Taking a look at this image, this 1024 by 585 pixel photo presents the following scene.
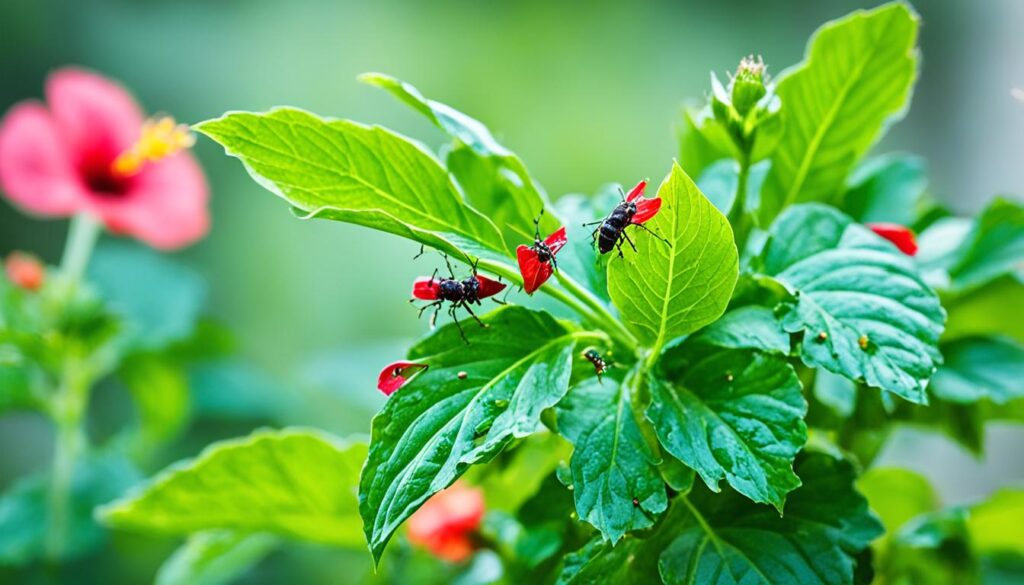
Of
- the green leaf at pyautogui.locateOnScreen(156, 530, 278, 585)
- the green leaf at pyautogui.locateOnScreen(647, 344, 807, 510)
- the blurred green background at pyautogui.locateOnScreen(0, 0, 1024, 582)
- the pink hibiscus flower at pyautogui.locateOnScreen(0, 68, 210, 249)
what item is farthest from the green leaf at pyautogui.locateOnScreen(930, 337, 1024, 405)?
the blurred green background at pyautogui.locateOnScreen(0, 0, 1024, 582)

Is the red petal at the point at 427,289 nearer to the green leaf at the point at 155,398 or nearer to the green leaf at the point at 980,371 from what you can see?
the green leaf at the point at 980,371

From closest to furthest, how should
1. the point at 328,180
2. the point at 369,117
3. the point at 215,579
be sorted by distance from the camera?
the point at 328,180 < the point at 215,579 < the point at 369,117

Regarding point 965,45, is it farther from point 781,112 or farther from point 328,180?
point 328,180

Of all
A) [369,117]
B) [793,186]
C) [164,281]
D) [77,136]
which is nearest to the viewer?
[793,186]

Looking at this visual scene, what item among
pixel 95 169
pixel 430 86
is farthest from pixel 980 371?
pixel 430 86

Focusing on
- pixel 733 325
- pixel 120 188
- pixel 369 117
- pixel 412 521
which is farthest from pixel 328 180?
pixel 369 117

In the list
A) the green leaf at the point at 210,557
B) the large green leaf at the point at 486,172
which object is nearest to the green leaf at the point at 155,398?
the green leaf at the point at 210,557
